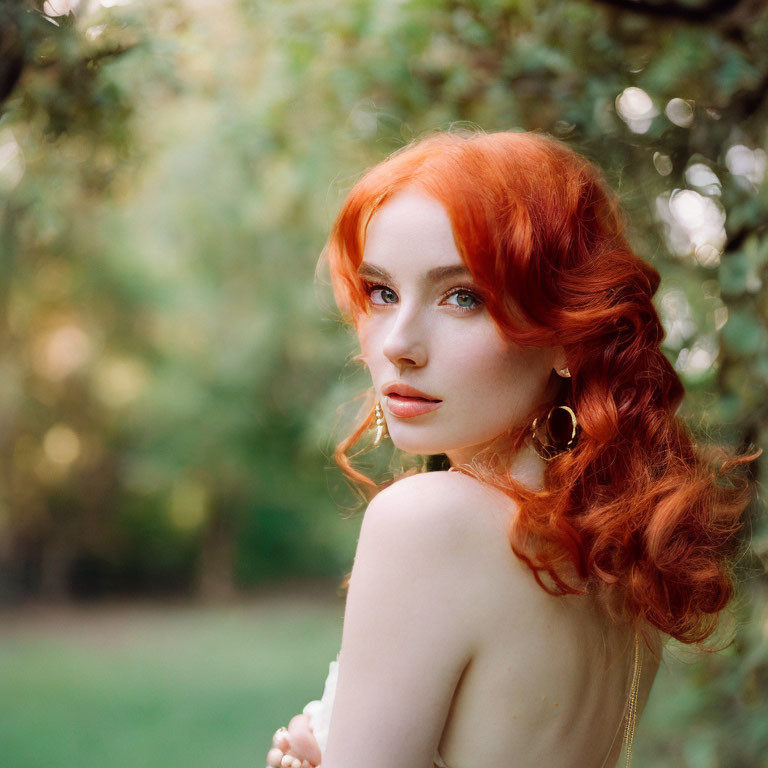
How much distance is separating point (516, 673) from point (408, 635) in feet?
0.55

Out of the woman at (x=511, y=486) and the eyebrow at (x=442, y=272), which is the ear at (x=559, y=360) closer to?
the woman at (x=511, y=486)

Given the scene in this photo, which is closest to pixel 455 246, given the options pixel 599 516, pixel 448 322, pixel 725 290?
pixel 448 322

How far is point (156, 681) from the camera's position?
33.3ft

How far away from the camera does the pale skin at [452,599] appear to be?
1177 mm

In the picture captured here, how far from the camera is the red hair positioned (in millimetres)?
1283

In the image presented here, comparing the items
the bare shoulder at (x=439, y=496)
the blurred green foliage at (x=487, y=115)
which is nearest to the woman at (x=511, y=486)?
the bare shoulder at (x=439, y=496)

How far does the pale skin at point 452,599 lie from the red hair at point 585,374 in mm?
36

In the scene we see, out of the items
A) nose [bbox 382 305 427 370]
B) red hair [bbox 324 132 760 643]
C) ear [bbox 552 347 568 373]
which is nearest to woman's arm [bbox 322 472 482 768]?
red hair [bbox 324 132 760 643]

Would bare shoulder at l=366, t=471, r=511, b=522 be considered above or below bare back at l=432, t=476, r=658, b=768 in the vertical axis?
above

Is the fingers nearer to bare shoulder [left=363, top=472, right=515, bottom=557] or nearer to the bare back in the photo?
the bare back

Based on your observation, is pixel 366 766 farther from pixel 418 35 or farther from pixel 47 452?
pixel 47 452

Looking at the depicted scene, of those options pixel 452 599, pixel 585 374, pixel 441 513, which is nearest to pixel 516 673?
pixel 452 599

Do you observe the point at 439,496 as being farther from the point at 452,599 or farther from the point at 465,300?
the point at 465,300

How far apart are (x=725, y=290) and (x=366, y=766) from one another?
1.64 m
